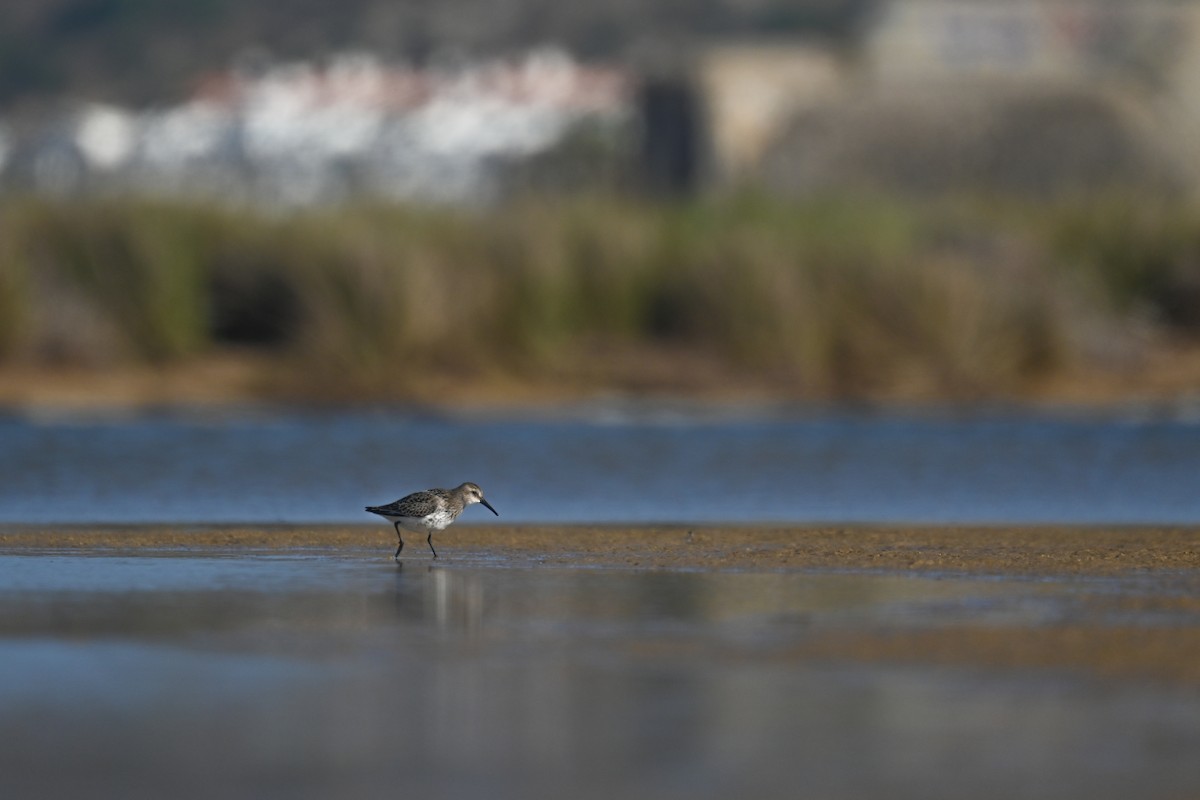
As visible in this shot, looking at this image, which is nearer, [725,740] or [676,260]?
[725,740]

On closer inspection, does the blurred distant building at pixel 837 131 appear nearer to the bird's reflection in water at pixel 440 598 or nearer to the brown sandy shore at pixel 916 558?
the brown sandy shore at pixel 916 558

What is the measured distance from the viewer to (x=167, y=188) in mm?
27516

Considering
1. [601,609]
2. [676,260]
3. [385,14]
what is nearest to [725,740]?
[601,609]

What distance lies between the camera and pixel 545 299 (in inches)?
969

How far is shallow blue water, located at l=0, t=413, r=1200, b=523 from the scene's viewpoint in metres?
15.5

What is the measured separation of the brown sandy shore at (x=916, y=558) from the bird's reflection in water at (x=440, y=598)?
58 cm

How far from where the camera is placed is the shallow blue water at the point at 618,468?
50.8ft

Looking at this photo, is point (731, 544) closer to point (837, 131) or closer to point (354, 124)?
point (837, 131)

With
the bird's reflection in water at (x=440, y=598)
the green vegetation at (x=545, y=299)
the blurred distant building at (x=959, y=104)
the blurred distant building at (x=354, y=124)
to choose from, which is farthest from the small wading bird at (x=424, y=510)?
the blurred distant building at (x=354, y=124)

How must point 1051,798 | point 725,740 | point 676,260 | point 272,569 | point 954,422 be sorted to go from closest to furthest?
point 1051,798 < point 725,740 < point 272,569 < point 954,422 < point 676,260

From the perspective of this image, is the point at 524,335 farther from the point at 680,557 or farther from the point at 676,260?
the point at 680,557

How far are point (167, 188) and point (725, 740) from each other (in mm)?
20926

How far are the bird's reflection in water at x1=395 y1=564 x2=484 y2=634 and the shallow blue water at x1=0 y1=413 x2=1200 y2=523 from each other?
9.84ft

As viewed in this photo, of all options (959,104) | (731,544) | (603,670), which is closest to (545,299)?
(731,544)
